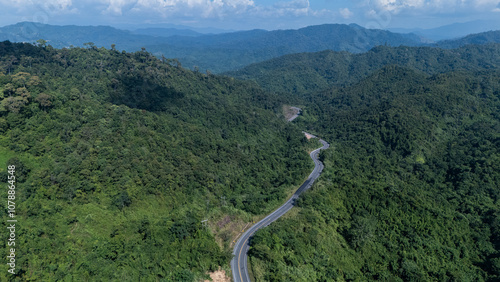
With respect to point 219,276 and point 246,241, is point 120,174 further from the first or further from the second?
point 219,276

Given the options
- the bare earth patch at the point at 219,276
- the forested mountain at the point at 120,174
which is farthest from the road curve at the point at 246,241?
the forested mountain at the point at 120,174

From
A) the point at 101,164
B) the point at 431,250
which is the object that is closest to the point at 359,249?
the point at 431,250

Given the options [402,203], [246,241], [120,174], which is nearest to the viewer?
[246,241]

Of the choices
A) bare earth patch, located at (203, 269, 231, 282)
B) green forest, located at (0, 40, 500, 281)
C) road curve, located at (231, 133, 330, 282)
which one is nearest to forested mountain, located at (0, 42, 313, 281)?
green forest, located at (0, 40, 500, 281)

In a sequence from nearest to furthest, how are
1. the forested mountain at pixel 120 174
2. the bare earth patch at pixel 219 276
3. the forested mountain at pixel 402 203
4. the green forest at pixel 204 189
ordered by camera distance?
the forested mountain at pixel 120 174
the bare earth patch at pixel 219 276
the green forest at pixel 204 189
the forested mountain at pixel 402 203

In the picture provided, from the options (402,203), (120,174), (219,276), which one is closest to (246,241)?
(219,276)

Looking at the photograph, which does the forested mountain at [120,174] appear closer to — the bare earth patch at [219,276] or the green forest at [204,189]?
the green forest at [204,189]
